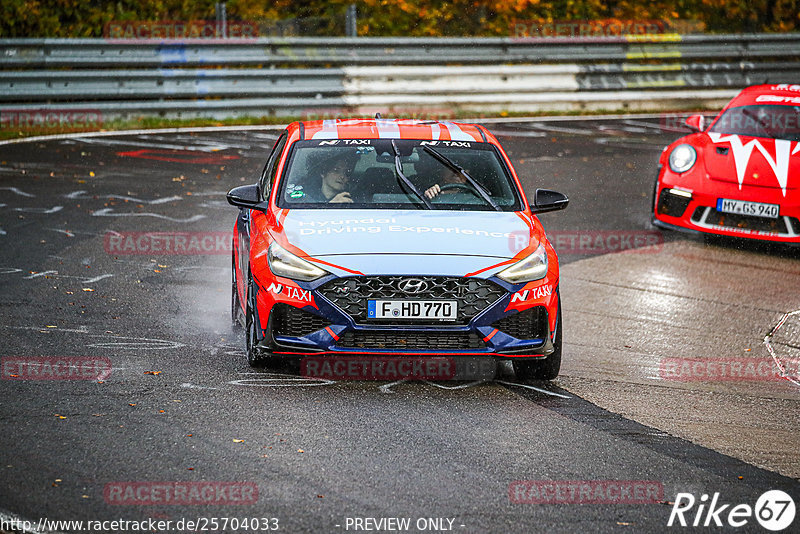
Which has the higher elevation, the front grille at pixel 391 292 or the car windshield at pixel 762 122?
the car windshield at pixel 762 122

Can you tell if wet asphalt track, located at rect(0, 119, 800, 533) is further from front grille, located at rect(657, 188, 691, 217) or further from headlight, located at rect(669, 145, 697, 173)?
headlight, located at rect(669, 145, 697, 173)

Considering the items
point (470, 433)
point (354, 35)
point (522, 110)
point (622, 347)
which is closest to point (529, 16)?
point (522, 110)

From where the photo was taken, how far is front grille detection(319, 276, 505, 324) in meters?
6.51

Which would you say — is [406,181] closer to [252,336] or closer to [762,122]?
[252,336]

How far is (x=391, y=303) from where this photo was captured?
6496 millimetres

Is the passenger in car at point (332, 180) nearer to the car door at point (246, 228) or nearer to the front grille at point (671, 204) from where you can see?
the car door at point (246, 228)

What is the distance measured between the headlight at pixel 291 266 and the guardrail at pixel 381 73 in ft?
37.1
